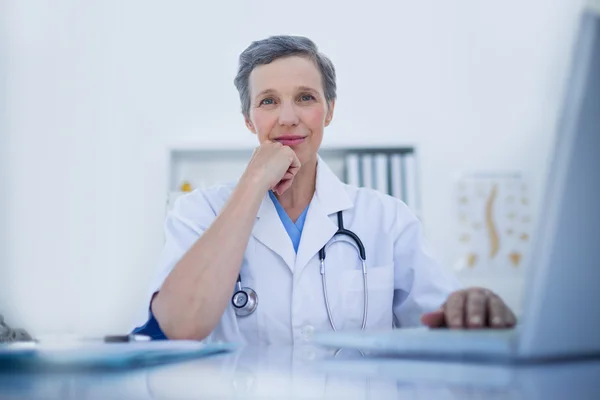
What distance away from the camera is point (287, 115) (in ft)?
4.71

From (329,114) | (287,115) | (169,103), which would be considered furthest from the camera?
(169,103)

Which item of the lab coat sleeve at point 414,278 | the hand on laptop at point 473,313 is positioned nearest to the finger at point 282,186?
the lab coat sleeve at point 414,278

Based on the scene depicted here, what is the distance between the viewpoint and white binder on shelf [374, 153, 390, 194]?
2.88 metres

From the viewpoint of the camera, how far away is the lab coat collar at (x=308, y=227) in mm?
1245

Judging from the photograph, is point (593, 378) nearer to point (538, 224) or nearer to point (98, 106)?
point (538, 224)

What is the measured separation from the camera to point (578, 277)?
13.9 inches

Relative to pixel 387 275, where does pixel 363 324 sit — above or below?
below

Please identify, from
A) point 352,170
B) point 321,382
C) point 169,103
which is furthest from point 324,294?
point 169,103

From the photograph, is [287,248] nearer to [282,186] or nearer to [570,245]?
[282,186]

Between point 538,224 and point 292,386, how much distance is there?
0.18m

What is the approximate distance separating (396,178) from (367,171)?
160 millimetres

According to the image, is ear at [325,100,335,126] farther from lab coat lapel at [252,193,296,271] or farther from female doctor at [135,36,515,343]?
lab coat lapel at [252,193,296,271]

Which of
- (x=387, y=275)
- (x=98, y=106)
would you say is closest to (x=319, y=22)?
(x=98, y=106)

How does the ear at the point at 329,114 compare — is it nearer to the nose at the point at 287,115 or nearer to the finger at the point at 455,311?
the nose at the point at 287,115
